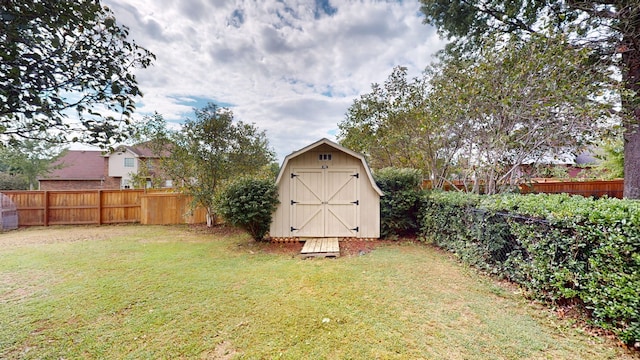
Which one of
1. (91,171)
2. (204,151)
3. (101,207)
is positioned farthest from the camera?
(91,171)

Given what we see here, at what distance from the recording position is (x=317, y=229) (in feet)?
23.4

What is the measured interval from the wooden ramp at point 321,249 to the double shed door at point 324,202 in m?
0.47

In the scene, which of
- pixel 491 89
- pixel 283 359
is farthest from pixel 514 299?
pixel 491 89

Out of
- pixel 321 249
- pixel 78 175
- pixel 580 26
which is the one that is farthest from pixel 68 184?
pixel 580 26

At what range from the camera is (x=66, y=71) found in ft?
7.41

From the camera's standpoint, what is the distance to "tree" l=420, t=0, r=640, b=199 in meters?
5.59

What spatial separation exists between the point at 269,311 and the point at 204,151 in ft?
23.1

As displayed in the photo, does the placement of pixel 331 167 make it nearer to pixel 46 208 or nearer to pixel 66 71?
pixel 66 71

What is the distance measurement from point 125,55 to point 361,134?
8.36 m

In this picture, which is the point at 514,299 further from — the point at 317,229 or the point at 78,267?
the point at 78,267

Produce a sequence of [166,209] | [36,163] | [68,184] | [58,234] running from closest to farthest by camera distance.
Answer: [58,234]
[166,209]
[36,163]
[68,184]

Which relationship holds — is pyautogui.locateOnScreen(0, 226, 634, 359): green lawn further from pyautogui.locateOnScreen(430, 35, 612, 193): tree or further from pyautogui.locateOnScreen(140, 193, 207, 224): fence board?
pyautogui.locateOnScreen(140, 193, 207, 224): fence board

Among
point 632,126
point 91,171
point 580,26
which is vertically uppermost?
point 580,26

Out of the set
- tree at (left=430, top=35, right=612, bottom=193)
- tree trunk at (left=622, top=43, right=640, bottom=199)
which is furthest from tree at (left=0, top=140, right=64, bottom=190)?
tree trunk at (left=622, top=43, right=640, bottom=199)
